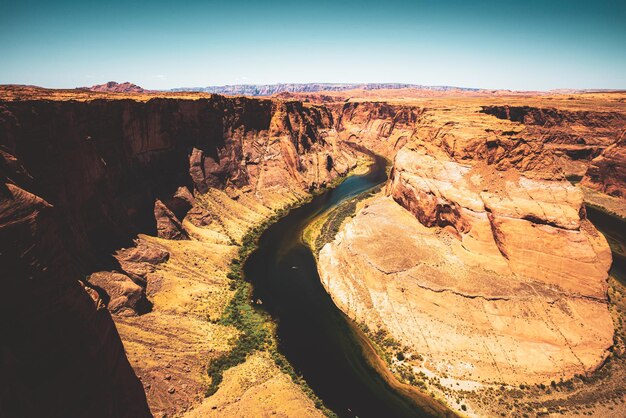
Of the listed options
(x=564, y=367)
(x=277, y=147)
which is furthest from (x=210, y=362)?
(x=277, y=147)

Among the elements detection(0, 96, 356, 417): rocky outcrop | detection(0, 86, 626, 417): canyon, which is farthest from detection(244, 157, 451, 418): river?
detection(0, 96, 356, 417): rocky outcrop

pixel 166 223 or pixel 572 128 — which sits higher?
pixel 572 128

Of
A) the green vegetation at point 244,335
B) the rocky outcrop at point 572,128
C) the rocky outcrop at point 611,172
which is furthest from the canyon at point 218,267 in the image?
the rocky outcrop at point 572,128

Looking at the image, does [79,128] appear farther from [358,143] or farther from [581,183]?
[358,143]

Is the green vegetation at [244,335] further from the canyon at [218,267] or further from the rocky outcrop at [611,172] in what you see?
the rocky outcrop at [611,172]

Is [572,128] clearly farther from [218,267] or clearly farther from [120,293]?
[120,293]

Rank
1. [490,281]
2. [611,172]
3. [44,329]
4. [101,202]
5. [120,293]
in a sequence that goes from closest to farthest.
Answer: [44,329] → [120,293] → [490,281] → [101,202] → [611,172]

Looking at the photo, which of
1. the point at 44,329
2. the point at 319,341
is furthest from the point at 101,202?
the point at 44,329
